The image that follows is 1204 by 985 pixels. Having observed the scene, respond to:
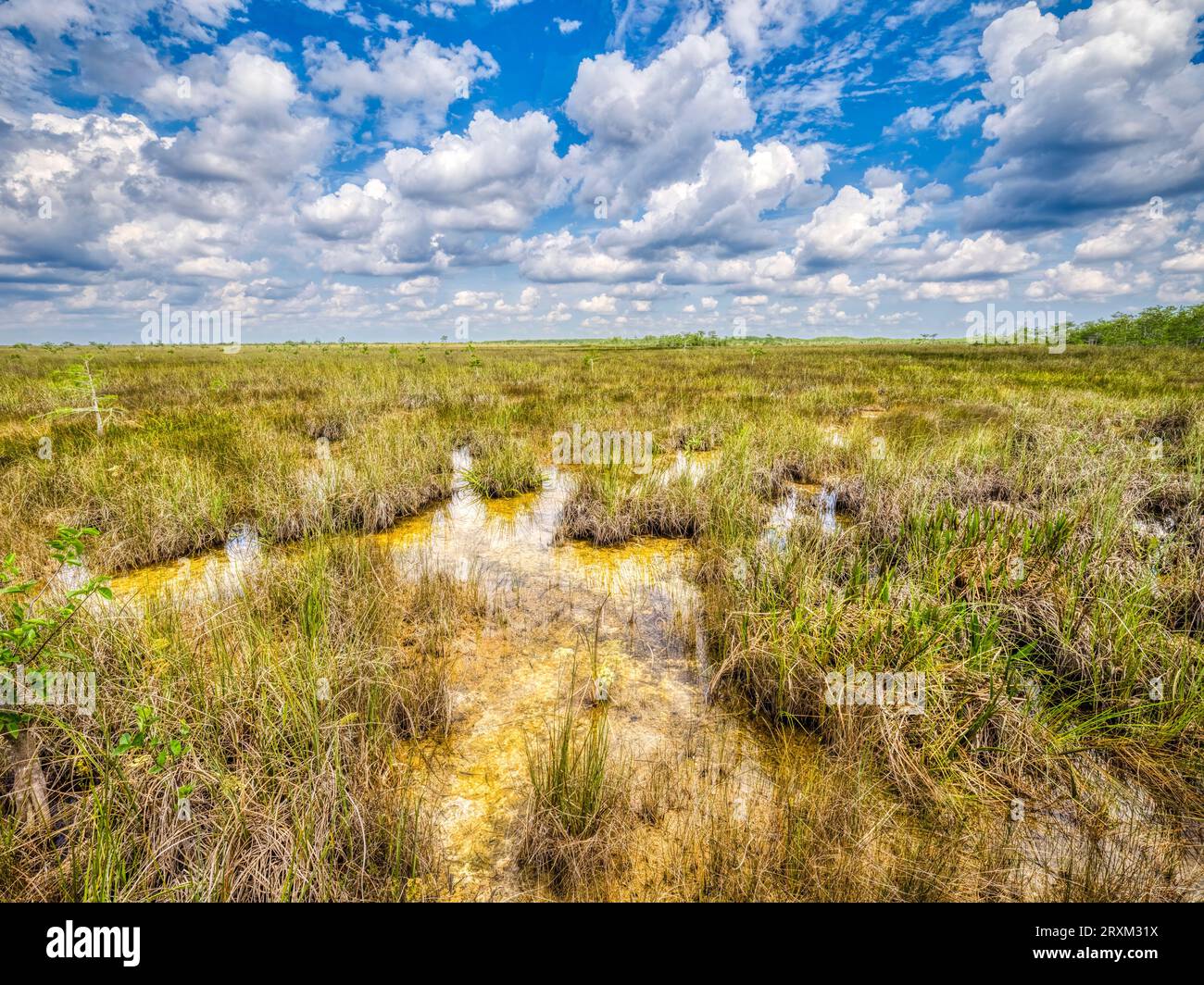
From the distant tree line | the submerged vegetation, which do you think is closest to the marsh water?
the submerged vegetation

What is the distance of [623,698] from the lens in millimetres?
3348

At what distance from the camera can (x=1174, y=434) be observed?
9.39 m

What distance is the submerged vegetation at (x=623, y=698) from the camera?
6.73ft

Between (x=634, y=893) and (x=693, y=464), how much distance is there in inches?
280

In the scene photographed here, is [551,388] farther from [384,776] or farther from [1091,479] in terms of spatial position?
[384,776]

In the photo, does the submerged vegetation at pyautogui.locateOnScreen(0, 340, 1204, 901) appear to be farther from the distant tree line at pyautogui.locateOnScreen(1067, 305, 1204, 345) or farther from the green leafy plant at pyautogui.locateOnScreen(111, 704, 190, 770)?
the distant tree line at pyautogui.locateOnScreen(1067, 305, 1204, 345)

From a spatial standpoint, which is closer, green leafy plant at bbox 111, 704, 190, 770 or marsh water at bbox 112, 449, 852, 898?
green leafy plant at bbox 111, 704, 190, 770

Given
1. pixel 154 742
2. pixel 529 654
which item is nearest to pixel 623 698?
pixel 529 654

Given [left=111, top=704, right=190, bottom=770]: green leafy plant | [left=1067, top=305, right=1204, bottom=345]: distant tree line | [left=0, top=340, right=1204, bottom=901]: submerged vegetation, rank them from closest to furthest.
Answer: [left=111, top=704, right=190, bottom=770]: green leafy plant → [left=0, top=340, right=1204, bottom=901]: submerged vegetation → [left=1067, top=305, right=1204, bottom=345]: distant tree line

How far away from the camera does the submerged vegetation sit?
6.73 feet

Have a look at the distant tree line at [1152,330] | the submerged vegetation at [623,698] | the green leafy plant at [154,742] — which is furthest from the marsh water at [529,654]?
the distant tree line at [1152,330]

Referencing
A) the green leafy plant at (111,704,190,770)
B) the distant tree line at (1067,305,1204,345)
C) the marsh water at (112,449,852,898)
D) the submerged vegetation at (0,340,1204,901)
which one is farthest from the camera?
the distant tree line at (1067,305,1204,345)

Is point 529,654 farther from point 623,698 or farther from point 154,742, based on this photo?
point 154,742
